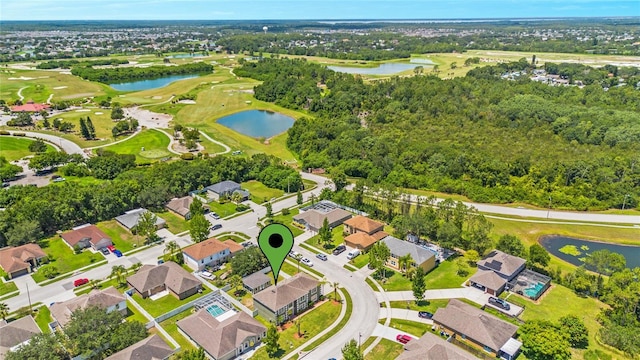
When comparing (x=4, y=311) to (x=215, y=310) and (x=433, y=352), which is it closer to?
(x=215, y=310)

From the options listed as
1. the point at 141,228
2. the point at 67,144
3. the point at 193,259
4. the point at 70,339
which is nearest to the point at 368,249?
the point at 193,259

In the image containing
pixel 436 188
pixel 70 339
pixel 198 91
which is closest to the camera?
pixel 70 339

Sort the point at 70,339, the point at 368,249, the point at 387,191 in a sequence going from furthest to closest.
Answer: the point at 387,191 → the point at 368,249 → the point at 70,339

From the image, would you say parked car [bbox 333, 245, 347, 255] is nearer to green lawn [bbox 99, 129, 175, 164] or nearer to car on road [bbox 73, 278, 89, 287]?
car on road [bbox 73, 278, 89, 287]

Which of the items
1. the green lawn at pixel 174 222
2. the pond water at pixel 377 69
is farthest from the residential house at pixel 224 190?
the pond water at pixel 377 69

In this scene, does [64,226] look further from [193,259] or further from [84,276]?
[193,259]

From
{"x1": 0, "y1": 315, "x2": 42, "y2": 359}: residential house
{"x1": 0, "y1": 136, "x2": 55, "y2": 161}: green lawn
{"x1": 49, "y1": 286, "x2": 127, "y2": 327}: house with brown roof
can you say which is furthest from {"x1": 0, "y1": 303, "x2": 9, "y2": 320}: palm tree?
{"x1": 0, "y1": 136, "x2": 55, "y2": 161}: green lawn
